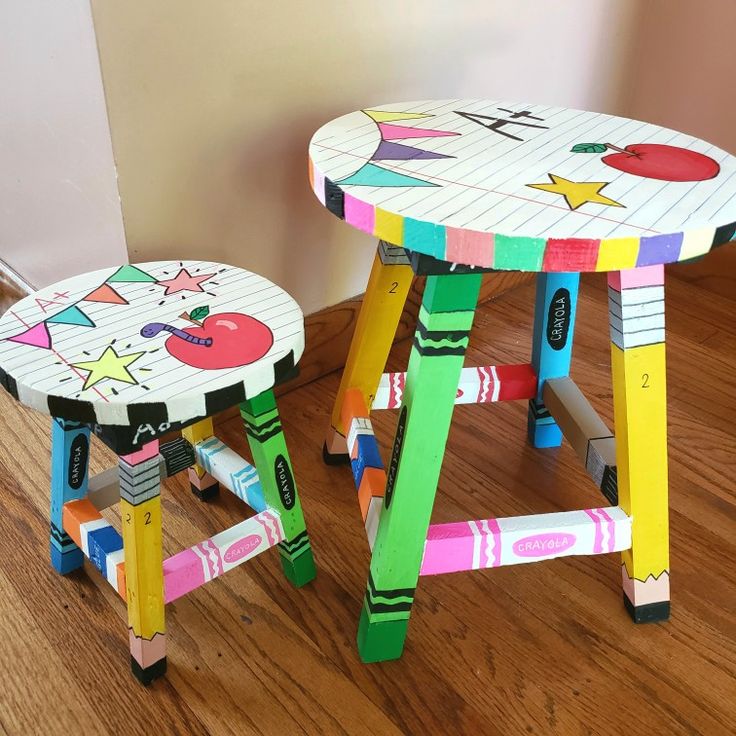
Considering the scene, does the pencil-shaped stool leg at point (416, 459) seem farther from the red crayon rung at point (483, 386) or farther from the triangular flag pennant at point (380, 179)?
the red crayon rung at point (483, 386)

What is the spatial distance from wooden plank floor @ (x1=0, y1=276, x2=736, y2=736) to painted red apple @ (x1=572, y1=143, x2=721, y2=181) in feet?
1.41

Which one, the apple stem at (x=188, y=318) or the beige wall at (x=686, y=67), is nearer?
the apple stem at (x=188, y=318)

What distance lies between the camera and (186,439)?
90cm

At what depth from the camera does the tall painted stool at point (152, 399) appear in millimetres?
638

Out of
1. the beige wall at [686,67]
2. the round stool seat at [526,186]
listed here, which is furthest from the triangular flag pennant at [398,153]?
the beige wall at [686,67]

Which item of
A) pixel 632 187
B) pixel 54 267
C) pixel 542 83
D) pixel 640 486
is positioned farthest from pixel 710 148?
pixel 54 267

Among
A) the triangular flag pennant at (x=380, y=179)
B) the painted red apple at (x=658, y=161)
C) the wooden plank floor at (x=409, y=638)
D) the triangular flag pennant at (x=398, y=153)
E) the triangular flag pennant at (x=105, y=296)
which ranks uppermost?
the triangular flag pennant at (x=380, y=179)

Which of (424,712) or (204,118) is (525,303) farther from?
(424,712)

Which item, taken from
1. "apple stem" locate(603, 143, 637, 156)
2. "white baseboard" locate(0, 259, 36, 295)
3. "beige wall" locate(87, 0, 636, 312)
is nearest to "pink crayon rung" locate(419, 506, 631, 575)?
"apple stem" locate(603, 143, 637, 156)

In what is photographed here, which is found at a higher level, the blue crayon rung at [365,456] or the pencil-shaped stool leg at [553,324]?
the pencil-shaped stool leg at [553,324]

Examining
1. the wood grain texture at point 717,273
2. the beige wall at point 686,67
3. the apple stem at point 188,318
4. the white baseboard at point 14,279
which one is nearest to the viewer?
the apple stem at point 188,318

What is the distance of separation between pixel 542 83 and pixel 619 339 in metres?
0.75

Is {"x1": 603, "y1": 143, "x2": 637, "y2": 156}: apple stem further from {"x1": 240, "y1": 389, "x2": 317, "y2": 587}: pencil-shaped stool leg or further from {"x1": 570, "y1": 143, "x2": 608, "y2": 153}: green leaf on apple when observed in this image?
{"x1": 240, "y1": 389, "x2": 317, "y2": 587}: pencil-shaped stool leg

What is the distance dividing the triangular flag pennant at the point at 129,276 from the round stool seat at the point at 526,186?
19 centimetres
